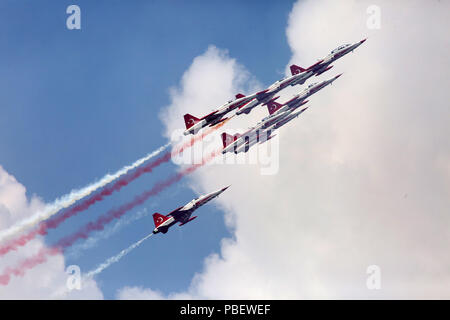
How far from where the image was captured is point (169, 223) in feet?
439

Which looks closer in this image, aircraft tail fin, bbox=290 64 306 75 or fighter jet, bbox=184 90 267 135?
fighter jet, bbox=184 90 267 135

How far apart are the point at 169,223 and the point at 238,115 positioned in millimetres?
26104

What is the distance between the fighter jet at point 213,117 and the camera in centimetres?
13388

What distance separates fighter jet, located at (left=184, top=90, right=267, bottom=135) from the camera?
13388 cm

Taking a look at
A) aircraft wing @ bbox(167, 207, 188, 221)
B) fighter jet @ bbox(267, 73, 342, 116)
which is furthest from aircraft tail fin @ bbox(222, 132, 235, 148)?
aircraft wing @ bbox(167, 207, 188, 221)

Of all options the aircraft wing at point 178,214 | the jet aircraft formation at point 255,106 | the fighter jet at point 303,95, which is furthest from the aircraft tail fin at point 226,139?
the aircraft wing at point 178,214

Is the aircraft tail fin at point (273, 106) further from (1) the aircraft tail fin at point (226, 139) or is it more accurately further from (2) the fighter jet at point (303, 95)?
(1) the aircraft tail fin at point (226, 139)

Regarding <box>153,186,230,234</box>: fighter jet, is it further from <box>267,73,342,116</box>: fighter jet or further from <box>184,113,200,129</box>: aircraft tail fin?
<box>267,73,342,116</box>: fighter jet

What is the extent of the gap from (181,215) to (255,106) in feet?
89.7
